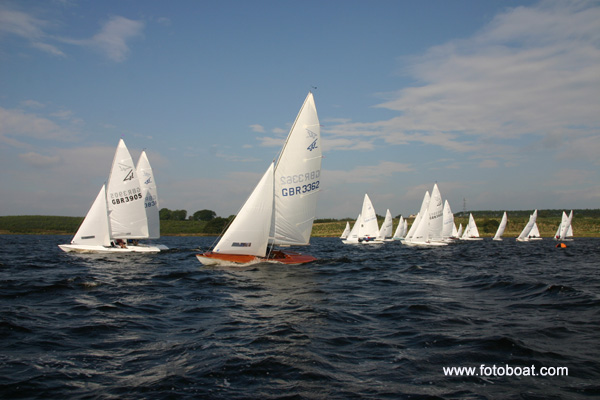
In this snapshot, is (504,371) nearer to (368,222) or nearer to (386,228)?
(368,222)

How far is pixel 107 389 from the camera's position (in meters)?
6.58

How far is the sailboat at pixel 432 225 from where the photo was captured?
55.8 meters

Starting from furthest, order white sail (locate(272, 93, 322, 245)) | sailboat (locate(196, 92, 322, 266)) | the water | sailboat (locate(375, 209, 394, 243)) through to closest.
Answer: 1. sailboat (locate(375, 209, 394, 243))
2. white sail (locate(272, 93, 322, 245))
3. sailboat (locate(196, 92, 322, 266))
4. the water

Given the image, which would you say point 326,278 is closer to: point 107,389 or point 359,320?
point 359,320

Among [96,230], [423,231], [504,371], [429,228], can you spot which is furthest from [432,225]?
[504,371]

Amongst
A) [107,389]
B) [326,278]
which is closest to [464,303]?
[326,278]

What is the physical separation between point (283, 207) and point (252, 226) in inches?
102

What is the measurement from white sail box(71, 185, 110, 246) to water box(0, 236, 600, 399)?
1588cm

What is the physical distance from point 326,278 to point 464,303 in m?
8.06

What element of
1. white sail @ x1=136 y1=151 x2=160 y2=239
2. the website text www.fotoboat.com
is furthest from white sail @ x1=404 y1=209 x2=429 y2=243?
the website text www.fotoboat.com

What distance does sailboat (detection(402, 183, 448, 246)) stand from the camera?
55781 millimetres

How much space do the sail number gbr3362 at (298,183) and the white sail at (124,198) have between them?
1730cm

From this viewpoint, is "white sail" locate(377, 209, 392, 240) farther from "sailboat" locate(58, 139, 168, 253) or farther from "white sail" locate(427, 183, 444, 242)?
"sailboat" locate(58, 139, 168, 253)

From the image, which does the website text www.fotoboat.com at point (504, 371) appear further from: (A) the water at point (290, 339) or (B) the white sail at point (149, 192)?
(B) the white sail at point (149, 192)
